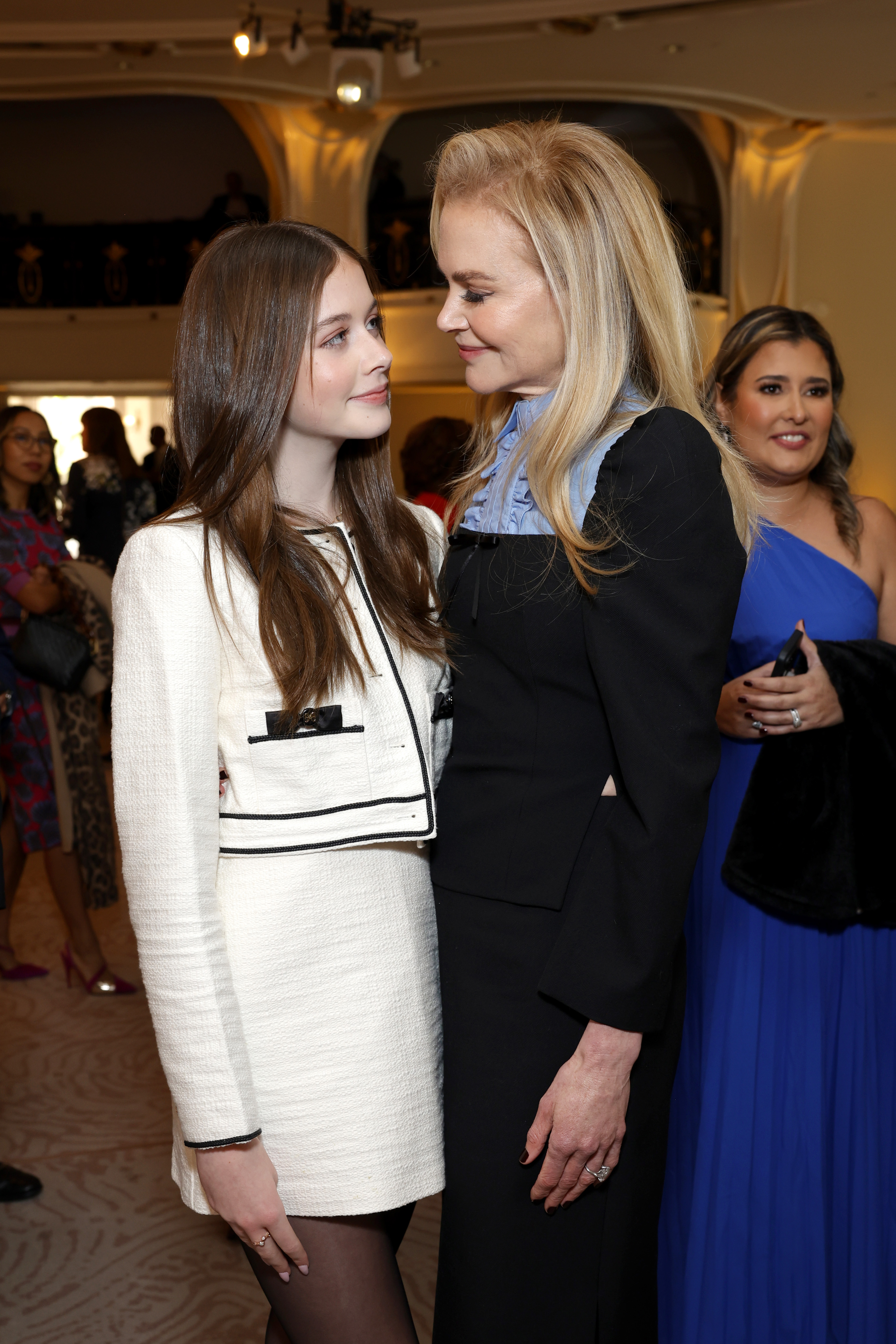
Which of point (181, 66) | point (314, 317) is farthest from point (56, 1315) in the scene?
point (181, 66)

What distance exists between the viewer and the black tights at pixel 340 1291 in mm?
1413

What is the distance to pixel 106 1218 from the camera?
9.84 feet

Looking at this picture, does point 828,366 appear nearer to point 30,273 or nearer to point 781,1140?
point 781,1140

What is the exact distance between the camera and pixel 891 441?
11445 millimetres

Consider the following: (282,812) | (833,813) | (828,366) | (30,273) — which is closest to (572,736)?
(282,812)

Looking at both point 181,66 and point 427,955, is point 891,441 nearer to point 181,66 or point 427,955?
point 181,66

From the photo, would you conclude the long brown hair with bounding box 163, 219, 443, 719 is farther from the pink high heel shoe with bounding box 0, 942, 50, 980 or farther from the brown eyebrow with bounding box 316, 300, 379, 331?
the pink high heel shoe with bounding box 0, 942, 50, 980

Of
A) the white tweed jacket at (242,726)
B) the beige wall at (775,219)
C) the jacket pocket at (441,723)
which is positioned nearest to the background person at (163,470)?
the white tweed jacket at (242,726)

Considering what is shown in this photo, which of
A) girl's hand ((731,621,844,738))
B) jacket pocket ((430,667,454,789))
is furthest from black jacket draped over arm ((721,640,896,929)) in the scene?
jacket pocket ((430,667,454,789))

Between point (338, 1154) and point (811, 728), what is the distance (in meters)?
1.20

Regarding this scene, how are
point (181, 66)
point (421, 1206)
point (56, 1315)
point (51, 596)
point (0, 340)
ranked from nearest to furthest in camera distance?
1. point (56, 1315)
2. point (421, 1206)
3. point (51, 596)
4. point (181, 66)
5. point (0, 340)

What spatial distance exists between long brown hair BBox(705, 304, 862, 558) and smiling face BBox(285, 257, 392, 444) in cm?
116

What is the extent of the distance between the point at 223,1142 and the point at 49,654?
2.92 m

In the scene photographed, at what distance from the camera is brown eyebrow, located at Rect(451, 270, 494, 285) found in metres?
1.43
